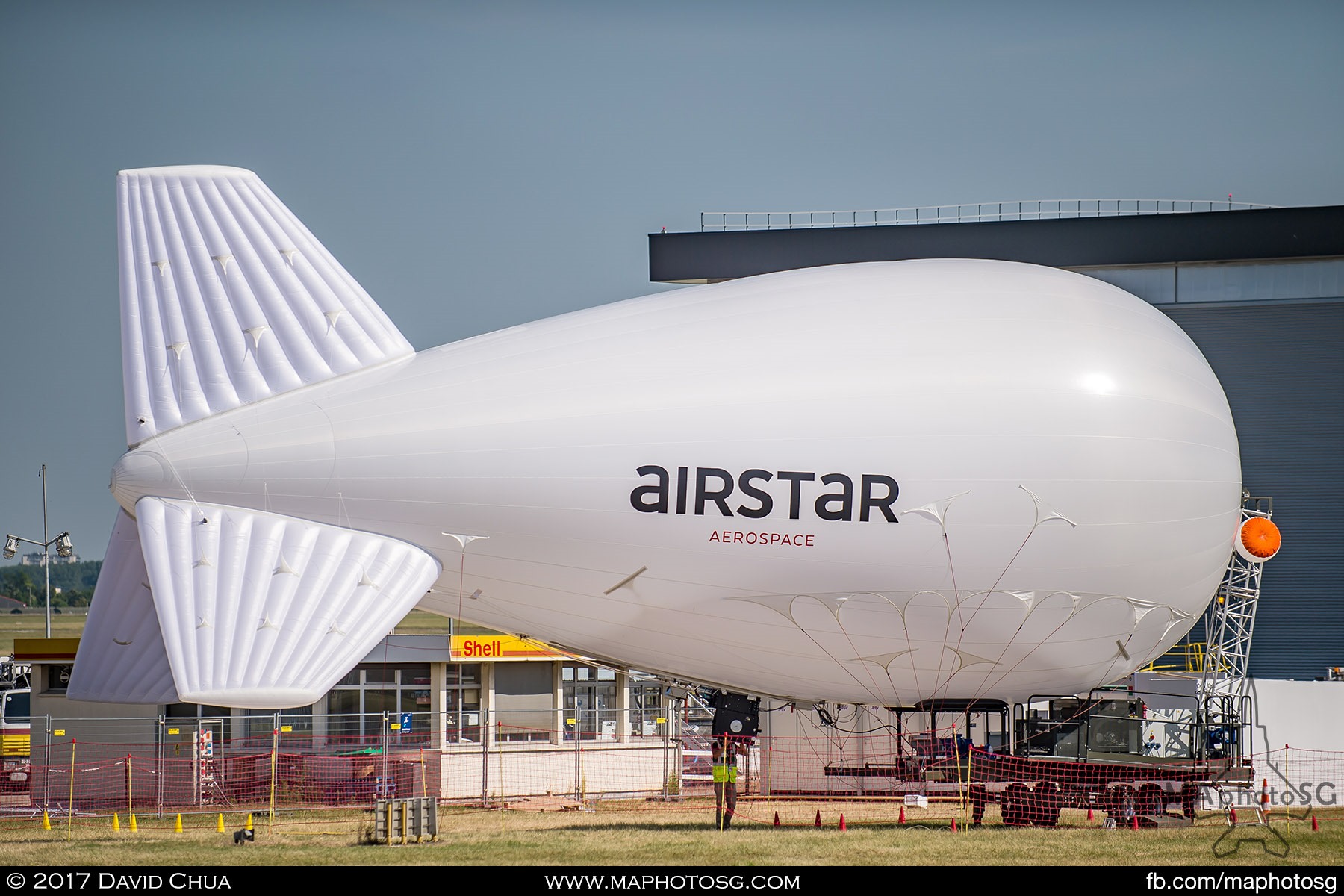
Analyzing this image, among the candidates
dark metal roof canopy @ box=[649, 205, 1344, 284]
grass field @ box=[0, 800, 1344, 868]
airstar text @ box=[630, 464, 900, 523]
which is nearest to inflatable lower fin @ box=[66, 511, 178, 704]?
grass field @ box=[0, 800, 1344, 868]

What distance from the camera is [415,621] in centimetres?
8781

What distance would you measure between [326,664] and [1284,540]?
113ft

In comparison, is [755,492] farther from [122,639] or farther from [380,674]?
[380,674]

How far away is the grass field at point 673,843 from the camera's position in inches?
596

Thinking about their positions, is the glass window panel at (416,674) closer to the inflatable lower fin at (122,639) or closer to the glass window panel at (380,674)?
the glass window panel at (380,674)

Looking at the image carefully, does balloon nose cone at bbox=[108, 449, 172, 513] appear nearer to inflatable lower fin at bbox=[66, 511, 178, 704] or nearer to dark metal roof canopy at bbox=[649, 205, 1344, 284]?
inflatable lower fin at bbox=[66, 511, 178, 704]

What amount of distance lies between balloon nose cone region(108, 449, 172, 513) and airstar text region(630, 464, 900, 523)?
4891 millimetres

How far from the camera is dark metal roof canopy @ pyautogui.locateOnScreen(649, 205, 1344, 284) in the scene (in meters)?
38.6

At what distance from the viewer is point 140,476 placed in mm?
14062

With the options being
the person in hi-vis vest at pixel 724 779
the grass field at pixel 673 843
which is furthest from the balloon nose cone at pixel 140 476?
the person in hi-vis vest at pixel 724 779
